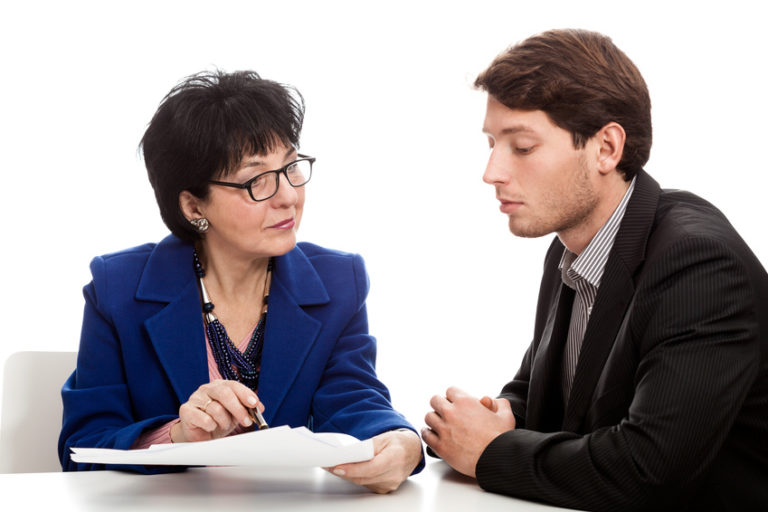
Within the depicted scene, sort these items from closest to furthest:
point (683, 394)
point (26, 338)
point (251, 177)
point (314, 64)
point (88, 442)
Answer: point (683, 394) < point (88, 442) < point (251, 177) < point (26, 338) < point (314, 64)

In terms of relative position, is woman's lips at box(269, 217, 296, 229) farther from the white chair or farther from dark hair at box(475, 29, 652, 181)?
the white chair

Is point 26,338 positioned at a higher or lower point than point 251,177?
lower

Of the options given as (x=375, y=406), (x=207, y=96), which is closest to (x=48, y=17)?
(x=207, y=96)

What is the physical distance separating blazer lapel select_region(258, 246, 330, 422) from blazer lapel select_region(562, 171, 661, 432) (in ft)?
2.16

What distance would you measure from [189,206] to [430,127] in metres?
1.74

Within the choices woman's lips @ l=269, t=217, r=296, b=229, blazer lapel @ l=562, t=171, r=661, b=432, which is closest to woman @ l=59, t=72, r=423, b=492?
woman's lips @ l=269, t=217, r=296, b=229

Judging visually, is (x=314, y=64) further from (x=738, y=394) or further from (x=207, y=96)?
(x=738, y=394)

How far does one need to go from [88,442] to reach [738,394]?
1269 millimetres

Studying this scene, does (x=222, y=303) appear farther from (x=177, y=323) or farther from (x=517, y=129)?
(x=517, y=129)

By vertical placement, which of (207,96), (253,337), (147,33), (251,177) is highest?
(147,33)

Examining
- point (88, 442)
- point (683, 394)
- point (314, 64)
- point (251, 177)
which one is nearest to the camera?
point (683, 394)

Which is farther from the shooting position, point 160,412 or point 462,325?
point 462,325

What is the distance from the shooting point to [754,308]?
1388 mm

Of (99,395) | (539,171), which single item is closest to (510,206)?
(539,171)
